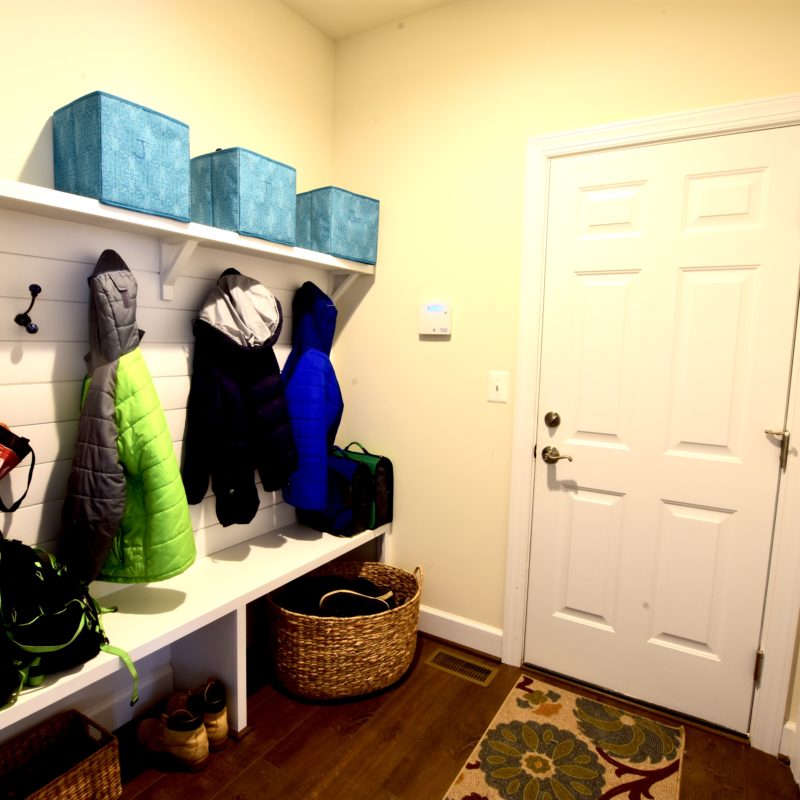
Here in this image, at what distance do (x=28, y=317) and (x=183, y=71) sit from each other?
991 mm

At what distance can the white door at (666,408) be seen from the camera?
71.3 inches

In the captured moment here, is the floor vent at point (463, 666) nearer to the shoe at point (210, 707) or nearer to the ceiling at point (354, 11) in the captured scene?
the shoe at point (210, 707)

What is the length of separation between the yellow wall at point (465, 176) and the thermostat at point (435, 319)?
47 mm

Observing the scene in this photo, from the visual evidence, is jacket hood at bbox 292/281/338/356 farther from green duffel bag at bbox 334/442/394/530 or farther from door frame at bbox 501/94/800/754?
door frame at bbox 501/94/800/754

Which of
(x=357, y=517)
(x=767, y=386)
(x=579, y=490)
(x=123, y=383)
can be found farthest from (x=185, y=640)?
(x=767, y=386)

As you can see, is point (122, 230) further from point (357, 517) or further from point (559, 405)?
point (559, 405)

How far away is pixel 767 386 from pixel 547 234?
89cm

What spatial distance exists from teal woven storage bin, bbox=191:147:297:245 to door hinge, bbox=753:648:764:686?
2.10 meters

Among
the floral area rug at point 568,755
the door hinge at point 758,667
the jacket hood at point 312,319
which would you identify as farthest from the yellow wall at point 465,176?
the door hinge at point 758,667

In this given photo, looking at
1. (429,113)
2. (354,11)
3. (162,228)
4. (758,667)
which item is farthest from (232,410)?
(758,667)

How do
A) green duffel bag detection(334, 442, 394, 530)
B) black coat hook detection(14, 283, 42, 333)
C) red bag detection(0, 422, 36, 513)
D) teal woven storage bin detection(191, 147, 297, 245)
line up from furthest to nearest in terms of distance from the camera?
1. green duffel bag detection(334, 442, 394, 530)
2. teal woven storage bin detection(191, 147, 297, 245)
3. black coat hook detection(14, 283, 42, 333)
4. red bag detection(0, 422, 36, 513)

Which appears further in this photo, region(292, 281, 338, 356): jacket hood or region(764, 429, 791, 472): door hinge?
region(292, 281, 338, 356): jacket hood

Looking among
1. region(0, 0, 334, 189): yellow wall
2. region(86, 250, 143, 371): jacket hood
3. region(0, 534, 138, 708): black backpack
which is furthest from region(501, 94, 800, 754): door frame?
region(0, 534, 138, 708): black backpack

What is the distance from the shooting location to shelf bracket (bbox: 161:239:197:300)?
177 centimetres
